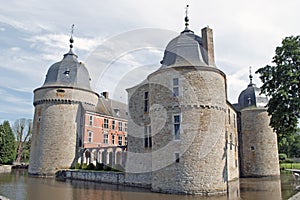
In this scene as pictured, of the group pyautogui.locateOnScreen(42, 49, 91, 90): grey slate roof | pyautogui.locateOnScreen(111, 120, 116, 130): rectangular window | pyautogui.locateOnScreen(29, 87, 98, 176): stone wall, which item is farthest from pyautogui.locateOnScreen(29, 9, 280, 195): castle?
pyautogui.locateOnScreen(42, 49, 91, 90): grey slate roof

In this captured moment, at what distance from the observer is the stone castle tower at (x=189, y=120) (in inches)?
574

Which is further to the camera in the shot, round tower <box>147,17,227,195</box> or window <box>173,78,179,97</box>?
window <box>173,78,179,97</box>

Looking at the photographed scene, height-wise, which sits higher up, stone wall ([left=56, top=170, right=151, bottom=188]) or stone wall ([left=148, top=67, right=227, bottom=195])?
stone wall ([left=148, top=67, right=227, bottom=195])

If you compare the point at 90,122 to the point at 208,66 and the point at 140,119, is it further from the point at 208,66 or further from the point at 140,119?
the point at 208,66

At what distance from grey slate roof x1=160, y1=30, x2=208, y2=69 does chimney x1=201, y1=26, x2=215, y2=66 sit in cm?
24

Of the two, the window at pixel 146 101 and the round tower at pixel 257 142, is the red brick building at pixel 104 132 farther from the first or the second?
the round tower at pixel 257 142

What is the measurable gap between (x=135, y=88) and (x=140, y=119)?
254 centimetres

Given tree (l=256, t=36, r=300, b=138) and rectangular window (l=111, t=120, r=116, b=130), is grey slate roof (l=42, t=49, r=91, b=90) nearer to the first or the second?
rectangular window (l=111, t=120, r=116, b=130)

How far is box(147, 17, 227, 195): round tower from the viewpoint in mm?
14555

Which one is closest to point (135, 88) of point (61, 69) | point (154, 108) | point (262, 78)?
point (154, 108)

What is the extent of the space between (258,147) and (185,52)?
16.4m

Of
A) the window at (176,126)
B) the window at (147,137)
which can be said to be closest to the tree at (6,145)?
the window at (147,137)

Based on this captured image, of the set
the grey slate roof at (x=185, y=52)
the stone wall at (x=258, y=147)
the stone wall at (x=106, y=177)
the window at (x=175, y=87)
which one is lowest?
the stone wall at (x=106, y=177)

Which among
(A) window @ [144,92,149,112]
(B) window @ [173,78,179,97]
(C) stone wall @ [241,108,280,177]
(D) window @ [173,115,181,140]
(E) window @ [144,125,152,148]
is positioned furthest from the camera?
(C) stone wall @ [241,108,280,177]
